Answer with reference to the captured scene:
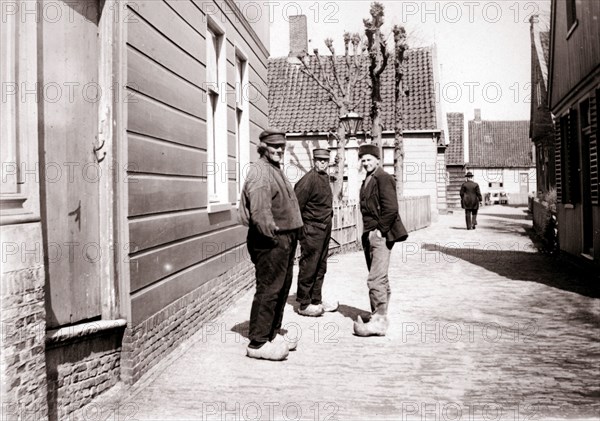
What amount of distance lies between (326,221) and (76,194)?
403 centimetres

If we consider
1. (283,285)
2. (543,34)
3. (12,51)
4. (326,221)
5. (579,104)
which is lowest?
(283,285)

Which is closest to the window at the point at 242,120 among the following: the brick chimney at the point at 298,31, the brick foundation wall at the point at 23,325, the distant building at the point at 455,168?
the brick foundation wall at the point at 23,325

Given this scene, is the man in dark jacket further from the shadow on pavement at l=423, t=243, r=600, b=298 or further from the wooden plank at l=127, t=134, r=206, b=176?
the wooden plank at l=127, t=134, r=206, b=176

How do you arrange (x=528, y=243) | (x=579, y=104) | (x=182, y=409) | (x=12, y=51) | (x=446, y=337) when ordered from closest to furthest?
1. (x=12, y=51)
2. (x=182, y=409)
3. (x=446, y=337)
4. (x=579, y=104)
5. (x=528, y=243)

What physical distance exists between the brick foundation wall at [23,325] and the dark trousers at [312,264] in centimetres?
431

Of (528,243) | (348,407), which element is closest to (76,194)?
(348,407)

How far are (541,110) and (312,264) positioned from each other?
24.9 m

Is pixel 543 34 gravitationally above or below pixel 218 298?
above

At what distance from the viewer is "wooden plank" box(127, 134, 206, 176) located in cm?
493

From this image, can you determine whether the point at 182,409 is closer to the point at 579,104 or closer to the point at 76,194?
the point at 76,194

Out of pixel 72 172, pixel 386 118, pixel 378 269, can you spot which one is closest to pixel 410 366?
pixel 378 269

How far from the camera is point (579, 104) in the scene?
11.7 meters

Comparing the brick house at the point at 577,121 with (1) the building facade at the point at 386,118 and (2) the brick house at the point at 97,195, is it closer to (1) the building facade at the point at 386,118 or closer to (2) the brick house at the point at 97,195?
(2) the brick house at the point at 97,195

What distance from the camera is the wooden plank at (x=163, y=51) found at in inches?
195
